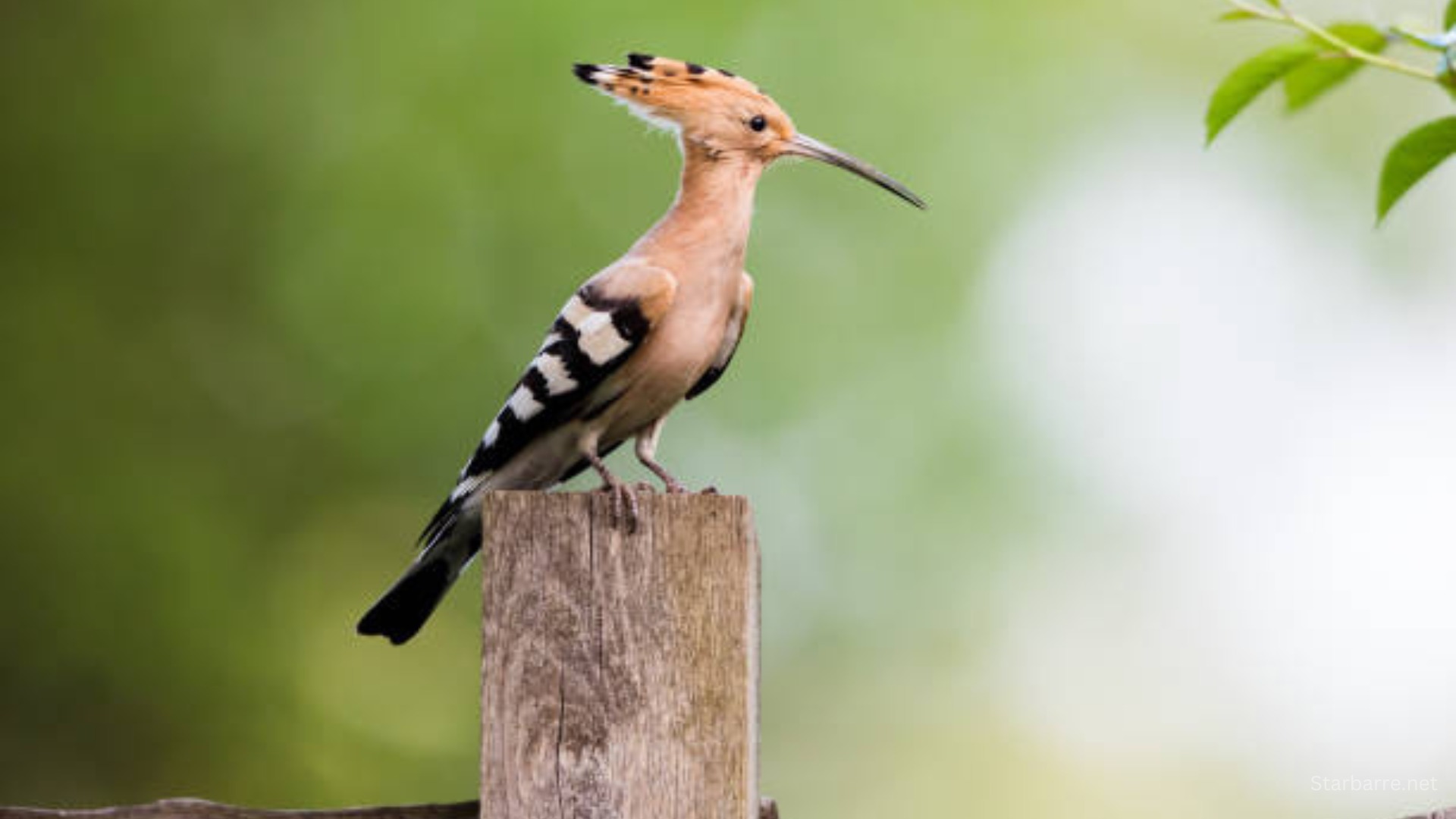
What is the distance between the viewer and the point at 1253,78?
172 centimetres

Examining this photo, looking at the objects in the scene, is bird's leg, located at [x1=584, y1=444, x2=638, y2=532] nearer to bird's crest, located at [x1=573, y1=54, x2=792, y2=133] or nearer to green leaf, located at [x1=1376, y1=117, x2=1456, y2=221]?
green leaf, located at [x1=1376, y1=117, x2=1456, y2=221]

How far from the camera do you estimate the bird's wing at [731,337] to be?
315 centimetres

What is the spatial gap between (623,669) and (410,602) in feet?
3.38

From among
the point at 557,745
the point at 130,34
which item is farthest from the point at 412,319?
the point at 557,745

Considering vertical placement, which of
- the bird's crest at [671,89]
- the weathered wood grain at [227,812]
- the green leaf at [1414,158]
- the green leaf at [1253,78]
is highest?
the bird's crest at [671,89]

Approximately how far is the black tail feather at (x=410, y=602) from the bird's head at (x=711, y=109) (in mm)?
896

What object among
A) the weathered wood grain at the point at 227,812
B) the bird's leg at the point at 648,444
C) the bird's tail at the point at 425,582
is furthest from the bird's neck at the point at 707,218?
the weathered wood grain at the point at 227,812

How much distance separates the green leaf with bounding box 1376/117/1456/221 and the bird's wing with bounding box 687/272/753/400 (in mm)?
1604

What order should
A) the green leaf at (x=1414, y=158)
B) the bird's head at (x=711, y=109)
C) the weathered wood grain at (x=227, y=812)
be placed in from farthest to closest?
the bird's head at (x=711, y=109), the weathered wood grain at (x=227, y=812), the green leaf at (x=1414, y=158)

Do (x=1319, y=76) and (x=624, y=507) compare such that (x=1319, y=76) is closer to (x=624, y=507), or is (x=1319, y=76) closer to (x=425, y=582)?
(x=624, y=507)

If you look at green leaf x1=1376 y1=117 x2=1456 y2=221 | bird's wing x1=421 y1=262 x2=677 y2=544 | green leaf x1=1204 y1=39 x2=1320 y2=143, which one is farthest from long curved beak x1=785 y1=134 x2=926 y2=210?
green leaf x1=1376 y1=117 x2=1456 y2=221

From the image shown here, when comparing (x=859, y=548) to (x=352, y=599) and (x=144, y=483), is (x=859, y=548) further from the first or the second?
(x=144, y=483)

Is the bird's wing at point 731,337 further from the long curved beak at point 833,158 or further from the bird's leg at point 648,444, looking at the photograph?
the long curved beak at point 833,158

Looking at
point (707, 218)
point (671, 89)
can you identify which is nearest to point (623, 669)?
point (707, 218)
